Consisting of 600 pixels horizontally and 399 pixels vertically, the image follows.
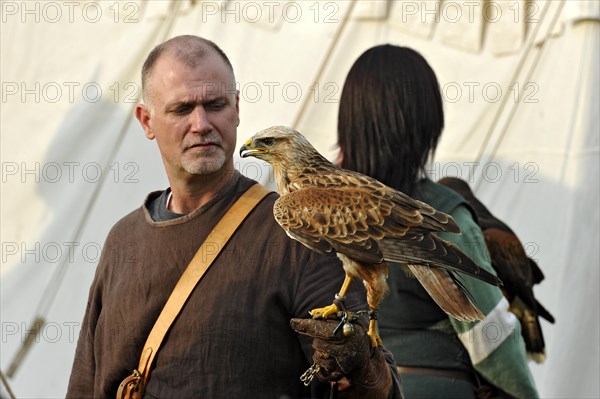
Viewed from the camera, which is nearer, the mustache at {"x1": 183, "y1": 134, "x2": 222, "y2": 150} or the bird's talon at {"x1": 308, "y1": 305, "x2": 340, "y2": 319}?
the bird's talon at {"x1": 308, "y1": 305, "x2": 340, "y2": 319}

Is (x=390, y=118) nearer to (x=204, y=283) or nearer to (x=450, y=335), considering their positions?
(x=450, y=335)

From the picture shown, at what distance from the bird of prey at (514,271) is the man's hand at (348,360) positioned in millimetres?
1282

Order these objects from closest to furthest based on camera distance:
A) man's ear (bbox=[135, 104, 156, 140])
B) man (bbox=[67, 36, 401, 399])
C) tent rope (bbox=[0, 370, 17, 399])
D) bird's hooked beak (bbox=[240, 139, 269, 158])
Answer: bird's hooked beak (bbox=[240, 139, 269, 158])
man (bbox=[67, 36, 401, 399])
man's ear (bbox=[135, 104, 156, 140])
tent rope (bbox=[0, 370, 17, 399])

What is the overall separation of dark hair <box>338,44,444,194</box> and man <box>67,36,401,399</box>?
480 millimetres

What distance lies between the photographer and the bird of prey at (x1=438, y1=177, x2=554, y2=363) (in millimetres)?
3762

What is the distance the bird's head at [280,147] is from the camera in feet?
8.42

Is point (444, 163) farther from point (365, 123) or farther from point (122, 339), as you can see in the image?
point (122, 339)

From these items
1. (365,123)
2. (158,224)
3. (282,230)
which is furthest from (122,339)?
(365,123)

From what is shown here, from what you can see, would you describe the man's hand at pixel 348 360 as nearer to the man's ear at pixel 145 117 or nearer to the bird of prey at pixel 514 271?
the man's ear at pixel 145 117

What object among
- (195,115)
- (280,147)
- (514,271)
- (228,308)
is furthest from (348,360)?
(514,271)

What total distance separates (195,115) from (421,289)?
854mm

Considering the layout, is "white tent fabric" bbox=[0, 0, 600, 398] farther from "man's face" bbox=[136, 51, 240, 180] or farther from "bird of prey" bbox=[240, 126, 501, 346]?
"bird of prey" bbox=[240, 126, 501, 346]

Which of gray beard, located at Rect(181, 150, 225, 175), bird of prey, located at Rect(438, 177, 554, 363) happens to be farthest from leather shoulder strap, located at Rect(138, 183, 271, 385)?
bird of prey, located at Rect(438, 177, 554, 363)

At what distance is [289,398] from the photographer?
105 inches
